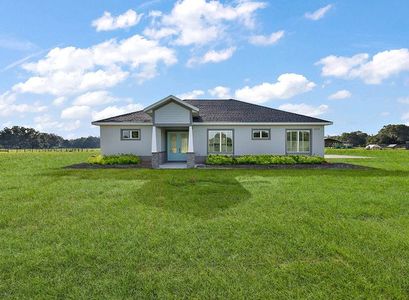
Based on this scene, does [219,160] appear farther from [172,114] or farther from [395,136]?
[395,136]

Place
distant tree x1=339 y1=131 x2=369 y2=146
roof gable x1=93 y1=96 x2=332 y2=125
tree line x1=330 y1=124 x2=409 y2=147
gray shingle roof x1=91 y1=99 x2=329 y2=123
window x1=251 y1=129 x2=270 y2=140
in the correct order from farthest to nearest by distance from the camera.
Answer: distant tree x1=339 y1=131 x2=369 y2=146 → tree line x1=330 y1=124 x2=409 y2=147 → window x1=251 y1=129 x2=270 y2=140 → gray shingle roof x1=91 y1=99 x2=329 y2=123 → roof gable x1=93 y1=96 x2=332 y2=125

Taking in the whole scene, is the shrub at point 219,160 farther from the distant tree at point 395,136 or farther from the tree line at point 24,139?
the tree line at point 24,139

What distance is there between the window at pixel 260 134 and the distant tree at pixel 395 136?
9174 cm

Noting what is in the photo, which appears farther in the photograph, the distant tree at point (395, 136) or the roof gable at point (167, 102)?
the distant tree at point (395, 136)

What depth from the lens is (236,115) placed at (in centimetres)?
2203

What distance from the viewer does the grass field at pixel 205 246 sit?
3656 mm

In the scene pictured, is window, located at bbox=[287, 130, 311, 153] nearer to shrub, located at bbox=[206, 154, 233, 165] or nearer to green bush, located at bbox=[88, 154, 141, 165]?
shrub, located at bbox=[206, 154, 233, 165]

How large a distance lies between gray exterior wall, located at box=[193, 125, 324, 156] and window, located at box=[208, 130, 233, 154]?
0.29m

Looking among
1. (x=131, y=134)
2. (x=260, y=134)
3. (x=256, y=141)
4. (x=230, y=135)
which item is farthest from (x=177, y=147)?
(x=260, y=134)

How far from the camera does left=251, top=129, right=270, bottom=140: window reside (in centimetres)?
2114

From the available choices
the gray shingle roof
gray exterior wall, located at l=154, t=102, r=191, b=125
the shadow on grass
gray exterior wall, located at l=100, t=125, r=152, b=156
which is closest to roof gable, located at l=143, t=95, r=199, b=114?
gray exterior wall, located at l=154, t=102, r=191, b=125

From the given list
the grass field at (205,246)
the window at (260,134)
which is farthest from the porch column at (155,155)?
the grass field at (205,246)

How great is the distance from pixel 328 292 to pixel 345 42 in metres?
22.8

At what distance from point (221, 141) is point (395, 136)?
9653 centimetres
